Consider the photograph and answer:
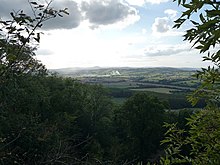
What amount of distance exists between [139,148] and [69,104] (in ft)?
31.0

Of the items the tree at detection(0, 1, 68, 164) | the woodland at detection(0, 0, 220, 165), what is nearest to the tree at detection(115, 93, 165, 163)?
the woodland at detection(0, 0, 220, 165)

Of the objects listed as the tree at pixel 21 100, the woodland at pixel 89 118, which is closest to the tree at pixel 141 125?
the woodland at pixel 89 118

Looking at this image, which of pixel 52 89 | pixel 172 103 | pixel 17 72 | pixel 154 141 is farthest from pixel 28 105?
pixel 172 103

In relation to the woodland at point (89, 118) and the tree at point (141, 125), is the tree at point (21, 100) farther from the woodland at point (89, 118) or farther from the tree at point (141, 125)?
the tree at point (141, 125)

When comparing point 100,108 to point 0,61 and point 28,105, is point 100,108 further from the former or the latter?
point 0,61

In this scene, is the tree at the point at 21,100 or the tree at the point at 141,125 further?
the tree at the point at 141,125

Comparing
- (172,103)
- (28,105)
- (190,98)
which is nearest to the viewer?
(190,98)

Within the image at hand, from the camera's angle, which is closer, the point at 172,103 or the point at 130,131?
the point at 130,131

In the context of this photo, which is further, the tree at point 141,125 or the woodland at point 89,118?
the tree at point 141,125

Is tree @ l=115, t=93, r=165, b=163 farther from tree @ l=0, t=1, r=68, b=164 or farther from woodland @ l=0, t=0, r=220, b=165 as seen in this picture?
tree @ l=0, t=1, r=68, b=164

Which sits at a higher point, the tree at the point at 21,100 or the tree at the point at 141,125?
the tree at the point at 21,100

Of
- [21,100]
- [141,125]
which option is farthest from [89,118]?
[21,100]

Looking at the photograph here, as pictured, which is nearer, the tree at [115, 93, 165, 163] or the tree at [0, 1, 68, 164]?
the tree at [0, 1, 68, 164]

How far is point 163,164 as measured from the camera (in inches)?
118
